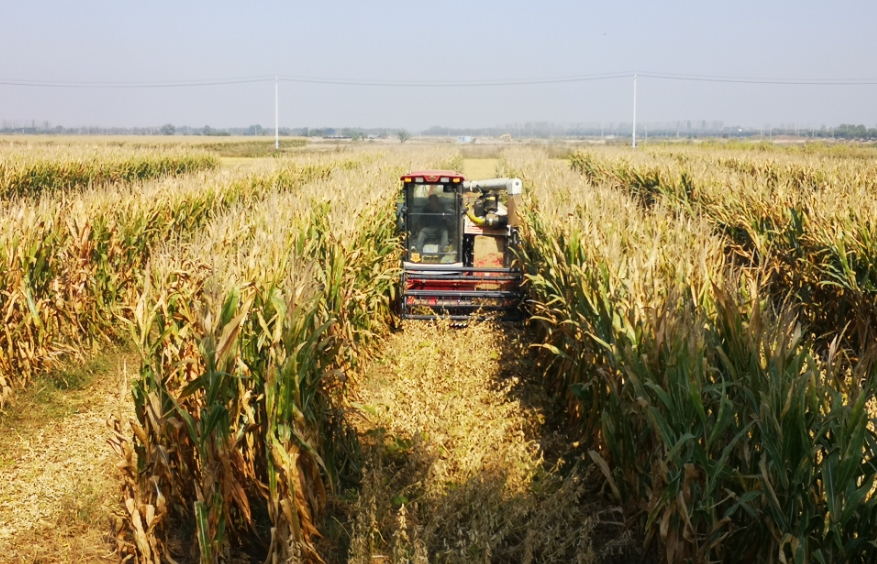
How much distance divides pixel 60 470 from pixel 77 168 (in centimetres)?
1784

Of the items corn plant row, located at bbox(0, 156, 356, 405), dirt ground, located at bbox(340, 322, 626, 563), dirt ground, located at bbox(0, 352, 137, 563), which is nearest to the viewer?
dirt ground, located at bbox(340, 322, 626, 563)

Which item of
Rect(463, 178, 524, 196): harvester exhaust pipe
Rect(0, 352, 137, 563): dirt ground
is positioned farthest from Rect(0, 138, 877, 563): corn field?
Rect(463, 178, 524, 196): harvester exhaust pipe

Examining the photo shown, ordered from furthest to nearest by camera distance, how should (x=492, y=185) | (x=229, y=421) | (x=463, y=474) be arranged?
1. (x=492, y=185)
2. (x=463, y=474)
3. (x=229, y=421)

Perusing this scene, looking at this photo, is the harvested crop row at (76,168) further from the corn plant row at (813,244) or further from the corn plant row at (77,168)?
the corn plant row at (813,244)

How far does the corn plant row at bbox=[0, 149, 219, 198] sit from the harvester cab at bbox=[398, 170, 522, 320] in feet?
20.7

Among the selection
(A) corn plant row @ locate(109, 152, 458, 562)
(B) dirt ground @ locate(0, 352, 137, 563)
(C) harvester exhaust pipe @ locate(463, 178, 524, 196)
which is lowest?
(B) dirt ground @ locate(0, 352, 137, 563)

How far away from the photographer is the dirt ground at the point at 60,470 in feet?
16.6

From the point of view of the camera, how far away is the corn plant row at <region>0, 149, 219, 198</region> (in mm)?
18469

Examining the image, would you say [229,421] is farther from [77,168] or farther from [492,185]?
[77,168]

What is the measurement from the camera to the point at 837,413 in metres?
3.52

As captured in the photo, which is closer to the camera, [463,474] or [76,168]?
[463,474]

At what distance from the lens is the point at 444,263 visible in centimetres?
1195

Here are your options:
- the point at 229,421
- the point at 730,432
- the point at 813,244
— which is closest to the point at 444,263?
the point at 813,244

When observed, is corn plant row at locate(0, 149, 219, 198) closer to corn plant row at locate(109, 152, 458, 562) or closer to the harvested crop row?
the harvested crop row
